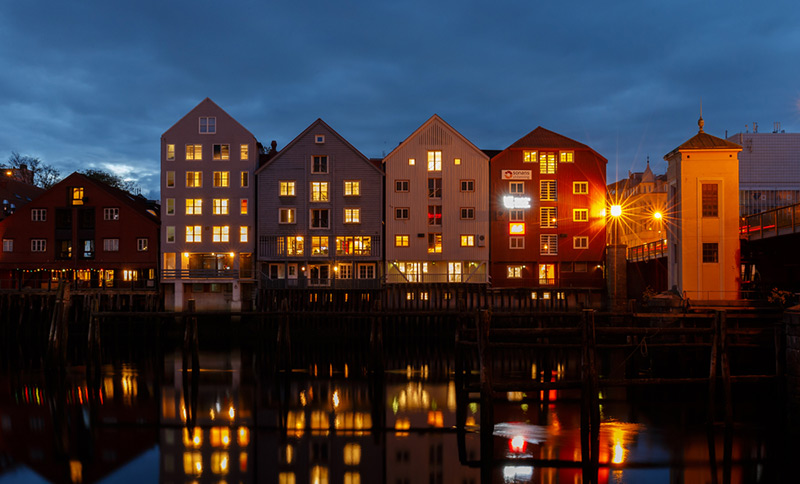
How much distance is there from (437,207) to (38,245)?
35.6m

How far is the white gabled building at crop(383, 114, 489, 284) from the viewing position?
158 feet

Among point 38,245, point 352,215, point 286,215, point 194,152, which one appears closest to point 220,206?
point 194,152

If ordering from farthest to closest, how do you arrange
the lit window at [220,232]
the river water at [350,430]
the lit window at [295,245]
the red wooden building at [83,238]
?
A: the red wooden building at [83,238] < the lit window at [220,232] < the lit window at [295,245] < the river water at [350,430]

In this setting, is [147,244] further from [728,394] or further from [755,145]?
[755,145]

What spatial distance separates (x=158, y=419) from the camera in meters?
20.6

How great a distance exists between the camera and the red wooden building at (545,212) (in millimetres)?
48344

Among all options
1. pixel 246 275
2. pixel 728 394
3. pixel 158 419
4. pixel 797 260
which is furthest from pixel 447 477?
pixel 246 275

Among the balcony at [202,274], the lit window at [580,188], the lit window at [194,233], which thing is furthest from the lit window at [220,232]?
the lit window at [580,188]

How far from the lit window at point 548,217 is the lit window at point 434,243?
8.61 metres

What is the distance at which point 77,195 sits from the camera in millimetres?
51375

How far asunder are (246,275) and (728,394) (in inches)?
1546

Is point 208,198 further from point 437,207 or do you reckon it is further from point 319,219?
point 437,207

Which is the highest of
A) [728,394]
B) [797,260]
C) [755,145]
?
[755,145]

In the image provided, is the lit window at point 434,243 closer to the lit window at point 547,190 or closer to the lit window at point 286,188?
the lit window at point 547,190
